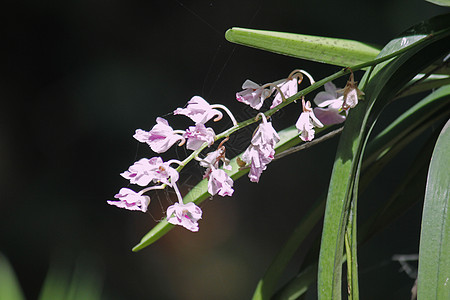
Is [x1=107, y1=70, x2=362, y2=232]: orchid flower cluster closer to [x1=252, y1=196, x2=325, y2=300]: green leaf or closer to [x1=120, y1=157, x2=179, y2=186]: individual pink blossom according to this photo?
[x1=120, y1=157, x2=179, y2=186]: individual pink blossom

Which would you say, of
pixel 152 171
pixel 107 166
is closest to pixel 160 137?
pixel 152 171

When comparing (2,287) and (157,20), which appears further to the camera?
(157,20)

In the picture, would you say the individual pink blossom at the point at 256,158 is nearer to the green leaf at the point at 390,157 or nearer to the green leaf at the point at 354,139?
the green leaf at the point at 354,139

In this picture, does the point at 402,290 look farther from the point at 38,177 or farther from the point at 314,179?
the point at 38,177

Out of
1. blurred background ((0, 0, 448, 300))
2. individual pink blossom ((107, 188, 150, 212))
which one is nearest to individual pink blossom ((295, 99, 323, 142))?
individual pink blossom ((107, 188, 150, 212))

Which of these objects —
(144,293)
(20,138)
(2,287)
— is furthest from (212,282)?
(2,287)

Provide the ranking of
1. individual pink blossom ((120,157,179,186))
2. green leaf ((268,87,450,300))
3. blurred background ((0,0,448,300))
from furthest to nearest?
1. blurred background ((0,0,448,300))
2. green leaf ((268,87,450,300))
3. individual pink blossom ((120,157,179,186))
